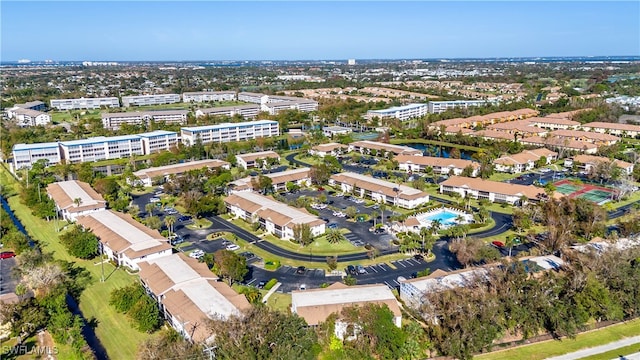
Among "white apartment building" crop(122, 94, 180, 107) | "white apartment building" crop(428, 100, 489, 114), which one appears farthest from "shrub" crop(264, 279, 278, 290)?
"white apartment building" crop(122, 94, 180, 107)

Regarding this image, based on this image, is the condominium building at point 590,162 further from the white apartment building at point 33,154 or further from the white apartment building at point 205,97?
the white apartment building at point 205,97

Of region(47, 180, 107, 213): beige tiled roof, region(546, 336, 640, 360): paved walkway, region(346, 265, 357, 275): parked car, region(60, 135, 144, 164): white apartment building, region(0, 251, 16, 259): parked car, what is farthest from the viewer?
region(60, 135, 144, 164): white apartment building

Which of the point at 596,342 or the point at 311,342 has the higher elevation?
the point at 311,342

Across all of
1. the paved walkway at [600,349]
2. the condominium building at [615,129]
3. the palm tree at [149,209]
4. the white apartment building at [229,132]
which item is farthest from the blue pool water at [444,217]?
the condominium building at [615,129]

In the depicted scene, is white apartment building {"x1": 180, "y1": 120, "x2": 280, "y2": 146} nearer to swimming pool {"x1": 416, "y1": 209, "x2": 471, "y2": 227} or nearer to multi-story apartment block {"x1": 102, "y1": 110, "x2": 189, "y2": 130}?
multi-story apartment block {"x1": 102, "y1": 110, "x2": 189, "y2": 130}

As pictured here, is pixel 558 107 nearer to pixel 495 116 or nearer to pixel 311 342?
pixel 495 116

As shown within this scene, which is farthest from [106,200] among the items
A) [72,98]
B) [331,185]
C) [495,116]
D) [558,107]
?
[558,107]

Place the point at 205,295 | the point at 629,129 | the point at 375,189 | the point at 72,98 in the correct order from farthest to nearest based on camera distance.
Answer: the point at 72,98
the point at 629,129
the point at 375,189
the point at 205,295

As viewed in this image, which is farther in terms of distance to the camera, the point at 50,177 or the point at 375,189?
the point at 50,177
